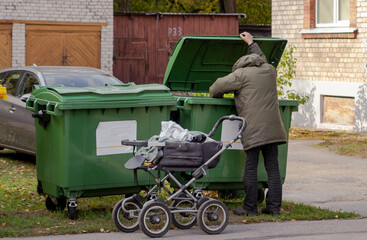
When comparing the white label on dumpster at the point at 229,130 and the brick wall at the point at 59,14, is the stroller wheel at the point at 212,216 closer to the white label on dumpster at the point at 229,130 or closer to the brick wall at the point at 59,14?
the white label on dumpster at the point at 229,130

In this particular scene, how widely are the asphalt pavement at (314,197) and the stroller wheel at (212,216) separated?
75 mm

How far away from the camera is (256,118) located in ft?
27.2

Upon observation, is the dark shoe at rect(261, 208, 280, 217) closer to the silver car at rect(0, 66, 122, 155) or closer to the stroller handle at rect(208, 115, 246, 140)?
the stroller handle at rect(208, 115, 246, 140)

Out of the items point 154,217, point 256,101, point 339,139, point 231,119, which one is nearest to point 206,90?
point 256,101

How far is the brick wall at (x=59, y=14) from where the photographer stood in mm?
21438

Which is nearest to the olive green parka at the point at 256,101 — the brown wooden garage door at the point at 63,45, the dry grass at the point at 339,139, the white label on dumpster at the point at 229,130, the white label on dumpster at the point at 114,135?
the white label on dumpster at the point at 229,130

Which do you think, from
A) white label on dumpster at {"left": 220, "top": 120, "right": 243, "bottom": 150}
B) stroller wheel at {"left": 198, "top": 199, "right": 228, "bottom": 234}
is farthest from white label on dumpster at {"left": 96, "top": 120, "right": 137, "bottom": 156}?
stroller wheel at {"left": 198, "top": 199, "right": 228, "bottom": 234}

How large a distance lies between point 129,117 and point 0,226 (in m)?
1.63

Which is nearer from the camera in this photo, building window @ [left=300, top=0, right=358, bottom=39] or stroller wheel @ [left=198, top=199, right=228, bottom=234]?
stroller wheel @ [left=198, top=199, right=228, bottom=234]

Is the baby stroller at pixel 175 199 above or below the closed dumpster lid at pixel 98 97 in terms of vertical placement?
below

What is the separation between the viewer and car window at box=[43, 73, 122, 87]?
11773 mm

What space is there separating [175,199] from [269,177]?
1.15 metres

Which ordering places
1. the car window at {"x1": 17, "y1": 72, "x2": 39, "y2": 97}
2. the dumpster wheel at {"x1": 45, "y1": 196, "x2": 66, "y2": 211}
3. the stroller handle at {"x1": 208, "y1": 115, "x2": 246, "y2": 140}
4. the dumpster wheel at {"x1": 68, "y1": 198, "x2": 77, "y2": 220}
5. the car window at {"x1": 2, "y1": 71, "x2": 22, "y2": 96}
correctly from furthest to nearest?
the car window at {"x1": 2, "y1": 71, "x2": 22, "y2": 96} → the car window at {"x1": 17, "y1": 72, "x2": 39, "y2": 97} → the dumpster wheel at {"x1": 45, "y1": 196, "x2": 66, "y2": 211} → the dumpster wheel at {"x1": 68, "y1": 198, "x2": 77, "y2": 220} → the stroller handle at {"x1": 208, "y1": 115, "x2": 246, "y2": 140}

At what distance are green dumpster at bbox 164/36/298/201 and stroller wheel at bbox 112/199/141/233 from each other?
0.98 m
